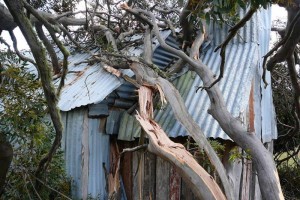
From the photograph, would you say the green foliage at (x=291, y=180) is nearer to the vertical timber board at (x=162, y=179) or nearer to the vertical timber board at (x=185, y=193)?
the vertical timber board at (x=185, y=193)

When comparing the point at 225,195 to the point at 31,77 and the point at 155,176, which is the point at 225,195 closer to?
the point at 31,77

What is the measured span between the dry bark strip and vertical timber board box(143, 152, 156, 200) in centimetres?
197

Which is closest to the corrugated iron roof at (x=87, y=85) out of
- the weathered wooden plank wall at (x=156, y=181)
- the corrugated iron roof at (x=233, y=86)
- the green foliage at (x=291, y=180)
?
the corrugated iron roof at (x=233, y=86)

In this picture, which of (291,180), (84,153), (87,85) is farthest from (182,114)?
(291,180)

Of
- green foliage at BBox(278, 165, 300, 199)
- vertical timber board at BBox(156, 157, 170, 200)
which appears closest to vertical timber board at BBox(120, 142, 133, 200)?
vertical timber board at BBox(156, 157, 170, 200)

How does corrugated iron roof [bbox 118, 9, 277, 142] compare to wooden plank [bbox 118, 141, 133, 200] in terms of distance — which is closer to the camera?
corrugated iron roof [bbox 118, 9, 277, 142]

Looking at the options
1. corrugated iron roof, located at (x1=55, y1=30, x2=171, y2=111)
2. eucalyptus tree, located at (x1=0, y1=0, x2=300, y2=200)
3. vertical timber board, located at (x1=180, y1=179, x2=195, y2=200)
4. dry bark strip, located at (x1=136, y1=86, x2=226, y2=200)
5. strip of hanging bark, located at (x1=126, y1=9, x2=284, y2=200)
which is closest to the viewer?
eucalyptus tree, located at (x1=0, y1=0, x2=300, y2=200)

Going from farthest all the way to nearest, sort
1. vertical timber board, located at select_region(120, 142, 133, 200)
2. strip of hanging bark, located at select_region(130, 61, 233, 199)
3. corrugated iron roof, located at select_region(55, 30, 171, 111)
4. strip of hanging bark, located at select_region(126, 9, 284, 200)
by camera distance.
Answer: vertical timber board, located at select_region(120, 142, 133, 200) < corrugated iron roof, located at select_region(55, 30, 171, 111) < strip of hanging bark, located at select_region(130, 61, 233, 199) < strip of hanging bark, located at select_region(126, 9, 284, 200)

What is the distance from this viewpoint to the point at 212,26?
8.06 meters

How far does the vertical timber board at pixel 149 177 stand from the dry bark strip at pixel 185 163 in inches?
77.5

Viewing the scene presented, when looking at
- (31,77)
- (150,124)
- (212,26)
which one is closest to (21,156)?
(31,77)

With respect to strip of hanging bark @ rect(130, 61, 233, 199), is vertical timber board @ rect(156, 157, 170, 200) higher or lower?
lower

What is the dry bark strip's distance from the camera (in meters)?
3.54

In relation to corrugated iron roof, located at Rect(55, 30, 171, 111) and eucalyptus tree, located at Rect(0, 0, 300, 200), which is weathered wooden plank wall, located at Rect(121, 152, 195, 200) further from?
eucalyptus tree, located at Rect(0, 0, 300, 200)
